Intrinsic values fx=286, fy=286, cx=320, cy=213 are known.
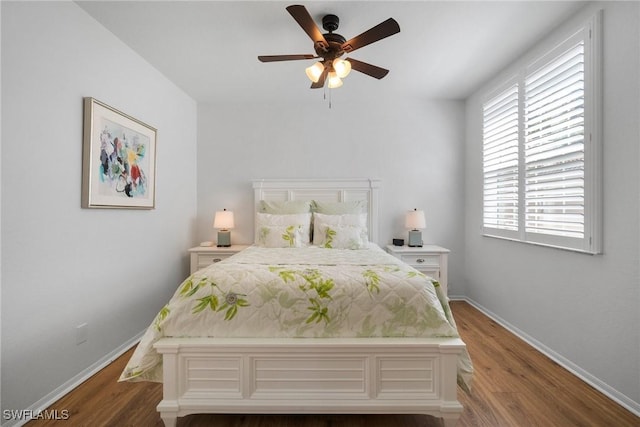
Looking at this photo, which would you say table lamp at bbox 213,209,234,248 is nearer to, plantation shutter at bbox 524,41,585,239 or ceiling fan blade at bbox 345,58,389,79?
ceiling fan blade at bbox 345,58,389,79

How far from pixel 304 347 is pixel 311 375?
0.16 m

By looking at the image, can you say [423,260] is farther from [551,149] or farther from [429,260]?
[551,149]

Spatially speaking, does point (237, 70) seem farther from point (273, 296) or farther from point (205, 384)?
point (205, 384)

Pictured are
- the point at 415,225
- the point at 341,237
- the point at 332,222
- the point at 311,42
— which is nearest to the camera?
the point at 311,42

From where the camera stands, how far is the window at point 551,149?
1.92 meters

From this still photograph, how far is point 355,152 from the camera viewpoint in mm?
3697

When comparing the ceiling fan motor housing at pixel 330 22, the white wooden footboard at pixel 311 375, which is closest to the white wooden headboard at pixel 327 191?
the ceiling fan motor housing at pixel 330 22

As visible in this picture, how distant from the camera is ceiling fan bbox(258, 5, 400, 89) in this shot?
1.72m

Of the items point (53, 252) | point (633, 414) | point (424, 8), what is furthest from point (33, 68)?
point (633, 414)

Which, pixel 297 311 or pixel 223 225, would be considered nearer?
pixel 297 311

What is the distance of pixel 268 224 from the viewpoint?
309 centimetres

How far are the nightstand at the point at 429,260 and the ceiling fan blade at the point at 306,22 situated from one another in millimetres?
2260

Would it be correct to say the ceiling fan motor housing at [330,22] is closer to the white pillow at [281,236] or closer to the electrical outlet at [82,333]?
the white pillow at [281,236]

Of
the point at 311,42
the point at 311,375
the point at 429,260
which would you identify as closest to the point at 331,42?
the point at 311,42
